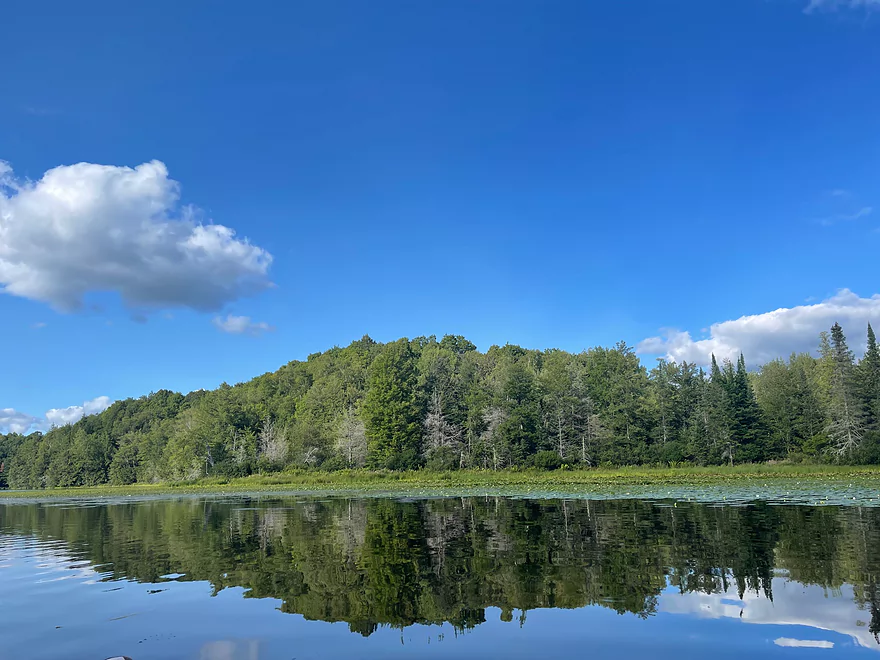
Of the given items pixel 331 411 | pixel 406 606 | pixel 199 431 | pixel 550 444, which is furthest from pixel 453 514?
pixel 199 431

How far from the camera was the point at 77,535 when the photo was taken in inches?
1133

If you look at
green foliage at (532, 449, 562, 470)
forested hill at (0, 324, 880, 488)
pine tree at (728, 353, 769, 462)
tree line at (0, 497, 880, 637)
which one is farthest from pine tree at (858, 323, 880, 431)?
tree line at (0, 497, 880, 637)

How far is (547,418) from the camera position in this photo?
287ft

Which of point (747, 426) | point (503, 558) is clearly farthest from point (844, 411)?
point (503, 558)

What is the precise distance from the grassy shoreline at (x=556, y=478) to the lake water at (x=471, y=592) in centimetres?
3062

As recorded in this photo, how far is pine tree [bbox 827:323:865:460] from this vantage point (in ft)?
224

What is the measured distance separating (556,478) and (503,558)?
51735mm

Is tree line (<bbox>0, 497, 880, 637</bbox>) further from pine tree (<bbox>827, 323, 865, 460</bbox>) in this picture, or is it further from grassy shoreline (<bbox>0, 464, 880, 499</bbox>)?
pine tree (<bbox>827, 323, 865, 460</bbox>)

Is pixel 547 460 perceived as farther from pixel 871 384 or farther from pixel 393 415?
pixel 871 384

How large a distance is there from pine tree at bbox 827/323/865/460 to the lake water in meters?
55.7

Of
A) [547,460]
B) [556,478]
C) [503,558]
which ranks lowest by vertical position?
[556,478]

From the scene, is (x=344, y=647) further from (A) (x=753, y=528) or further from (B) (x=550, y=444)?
(B) (x=550, y=444)

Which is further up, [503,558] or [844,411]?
[844,411]

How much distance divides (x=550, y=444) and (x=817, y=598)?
73981 millimetres
